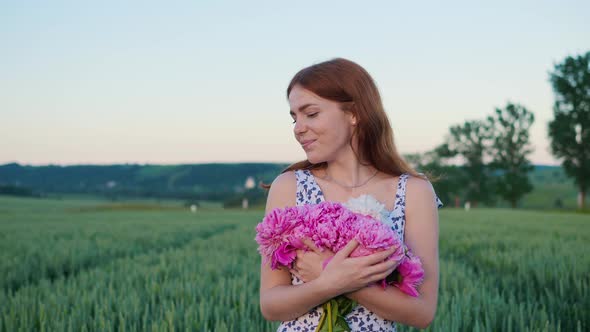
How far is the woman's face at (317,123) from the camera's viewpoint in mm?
1877

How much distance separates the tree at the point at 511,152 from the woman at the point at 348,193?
172 ft

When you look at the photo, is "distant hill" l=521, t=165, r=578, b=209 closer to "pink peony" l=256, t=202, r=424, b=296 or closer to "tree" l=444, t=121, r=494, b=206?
"tree" l=444, t=121, r=494, b=206

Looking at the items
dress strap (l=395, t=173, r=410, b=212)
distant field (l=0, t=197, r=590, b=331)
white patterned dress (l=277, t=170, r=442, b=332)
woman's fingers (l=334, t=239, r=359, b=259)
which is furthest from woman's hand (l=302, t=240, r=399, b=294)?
distant field (l=0, t=197, r=590, b=331)

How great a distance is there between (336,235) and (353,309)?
0.48 meters

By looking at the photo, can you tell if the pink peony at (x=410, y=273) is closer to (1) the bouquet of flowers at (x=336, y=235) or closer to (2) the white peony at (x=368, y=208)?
(1) the bouquet of flowers at (x=336, y=235)

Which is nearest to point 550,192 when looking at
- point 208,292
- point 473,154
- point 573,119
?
point 473,154

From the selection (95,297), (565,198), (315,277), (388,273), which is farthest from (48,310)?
(565,198)

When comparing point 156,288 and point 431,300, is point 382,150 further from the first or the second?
point 156,288

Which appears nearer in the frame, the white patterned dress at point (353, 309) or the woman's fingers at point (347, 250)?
the woman's fingers at point (347, 250)

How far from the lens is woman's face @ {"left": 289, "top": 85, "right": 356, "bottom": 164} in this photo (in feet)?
6.16

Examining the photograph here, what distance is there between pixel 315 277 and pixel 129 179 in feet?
266

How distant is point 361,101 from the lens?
1941 mm

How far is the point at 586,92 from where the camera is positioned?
41812 millimetres

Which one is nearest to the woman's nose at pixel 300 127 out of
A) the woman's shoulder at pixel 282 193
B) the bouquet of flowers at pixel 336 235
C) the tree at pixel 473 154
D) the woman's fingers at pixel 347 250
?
the woman's shoulder at pixel 282 193
